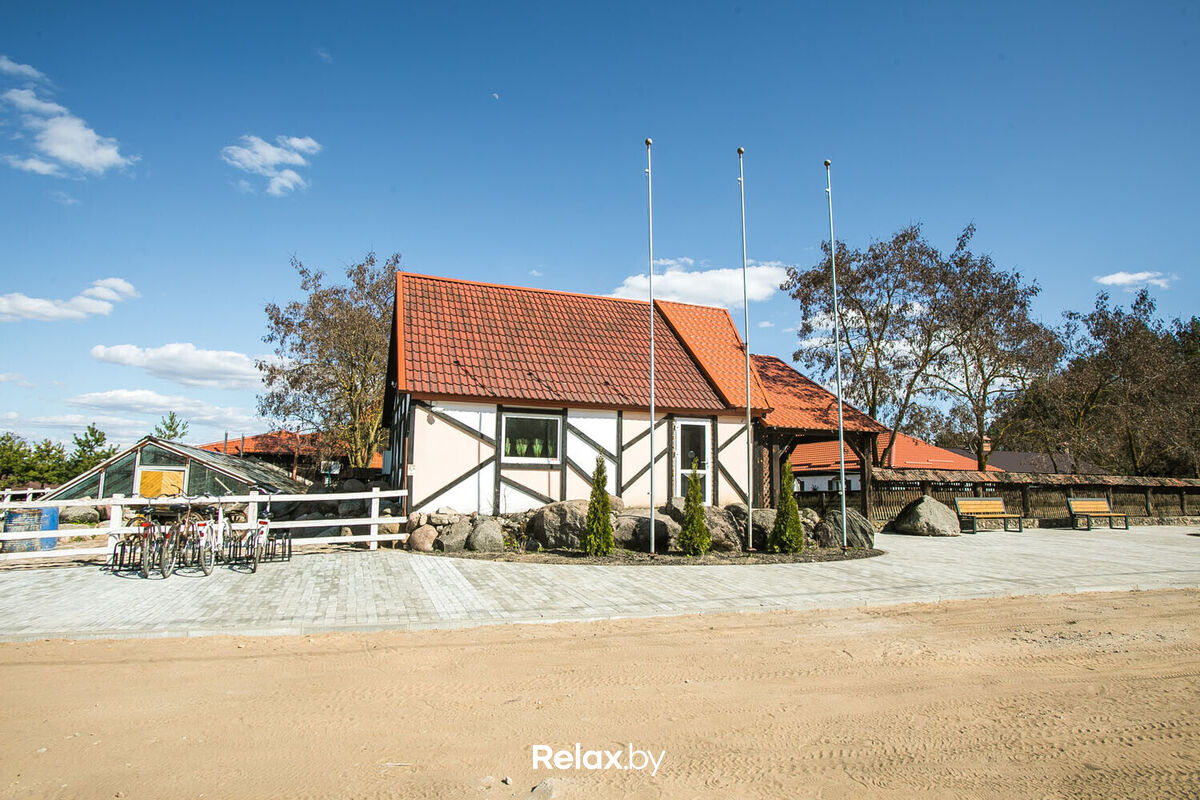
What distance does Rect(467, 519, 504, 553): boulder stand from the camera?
13320 mm

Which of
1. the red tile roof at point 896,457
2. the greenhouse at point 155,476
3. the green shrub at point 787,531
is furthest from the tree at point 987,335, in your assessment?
the greenhouse at point 155,476

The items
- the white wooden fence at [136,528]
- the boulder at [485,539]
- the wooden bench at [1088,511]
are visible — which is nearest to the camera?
the white wooden fence at [136,528]

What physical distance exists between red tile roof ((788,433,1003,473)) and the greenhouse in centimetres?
1973

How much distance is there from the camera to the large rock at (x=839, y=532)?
14.9 m

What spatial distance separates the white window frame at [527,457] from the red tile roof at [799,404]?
6411 mm

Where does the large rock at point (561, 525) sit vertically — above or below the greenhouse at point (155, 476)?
below

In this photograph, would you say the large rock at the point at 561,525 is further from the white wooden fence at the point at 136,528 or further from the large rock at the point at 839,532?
the large rock at the point at 839,532

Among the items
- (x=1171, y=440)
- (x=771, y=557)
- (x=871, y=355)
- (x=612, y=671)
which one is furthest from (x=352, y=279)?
(x=1171, y=440)

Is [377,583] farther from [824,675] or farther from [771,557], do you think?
[771,557]

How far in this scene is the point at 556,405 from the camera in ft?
53.5

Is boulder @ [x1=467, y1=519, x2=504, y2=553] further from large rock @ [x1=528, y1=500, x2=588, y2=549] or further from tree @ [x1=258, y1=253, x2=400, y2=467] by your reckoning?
tree @ [x1=258, y1=253, x2=400, y2=467]

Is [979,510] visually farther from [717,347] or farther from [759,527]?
[759,527]

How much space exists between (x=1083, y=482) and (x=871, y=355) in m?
8.41

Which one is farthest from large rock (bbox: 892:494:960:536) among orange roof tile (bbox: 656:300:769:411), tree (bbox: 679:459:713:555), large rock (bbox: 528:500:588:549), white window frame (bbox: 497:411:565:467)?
large rock (bbox: 528:500:588:549)
